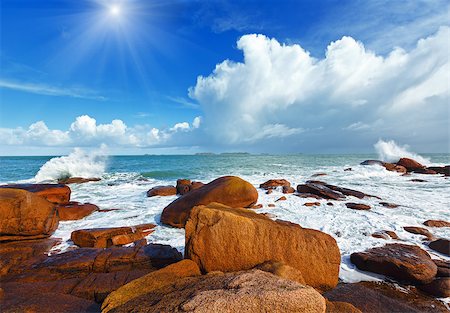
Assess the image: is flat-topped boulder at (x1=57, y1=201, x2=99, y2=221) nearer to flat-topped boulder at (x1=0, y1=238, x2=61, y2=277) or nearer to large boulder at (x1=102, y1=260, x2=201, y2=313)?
flat-topped boulder at (x1=0, y1=238, x2=61, y2=277)

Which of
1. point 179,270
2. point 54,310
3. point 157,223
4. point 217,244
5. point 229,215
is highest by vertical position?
point 229,215

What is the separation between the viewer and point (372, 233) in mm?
7672

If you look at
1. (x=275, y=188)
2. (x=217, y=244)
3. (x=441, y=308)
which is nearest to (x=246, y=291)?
(x=217, y=244)

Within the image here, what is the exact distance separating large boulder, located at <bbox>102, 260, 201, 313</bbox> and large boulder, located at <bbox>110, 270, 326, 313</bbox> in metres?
0.26

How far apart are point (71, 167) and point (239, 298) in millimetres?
30422

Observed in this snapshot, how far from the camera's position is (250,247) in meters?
4.46

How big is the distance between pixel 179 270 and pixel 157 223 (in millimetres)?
5573

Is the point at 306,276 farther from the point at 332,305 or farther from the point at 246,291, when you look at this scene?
the point at 246,291

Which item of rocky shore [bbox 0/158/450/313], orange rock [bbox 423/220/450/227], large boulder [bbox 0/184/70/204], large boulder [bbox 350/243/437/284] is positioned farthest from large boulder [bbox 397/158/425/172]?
large boulder [bbox 0/184/70/204]

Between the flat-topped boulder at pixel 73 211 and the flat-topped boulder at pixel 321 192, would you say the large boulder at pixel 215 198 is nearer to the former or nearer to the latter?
the flat-topped boulder at pixel 73 211

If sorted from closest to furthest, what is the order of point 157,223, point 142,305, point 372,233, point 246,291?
point 246,291, point 142,305, point 372,233, point 157,223

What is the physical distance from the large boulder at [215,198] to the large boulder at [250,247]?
4.80 meters

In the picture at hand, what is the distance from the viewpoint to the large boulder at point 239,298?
2471 millimetres

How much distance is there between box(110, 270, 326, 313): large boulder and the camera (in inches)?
97.3
